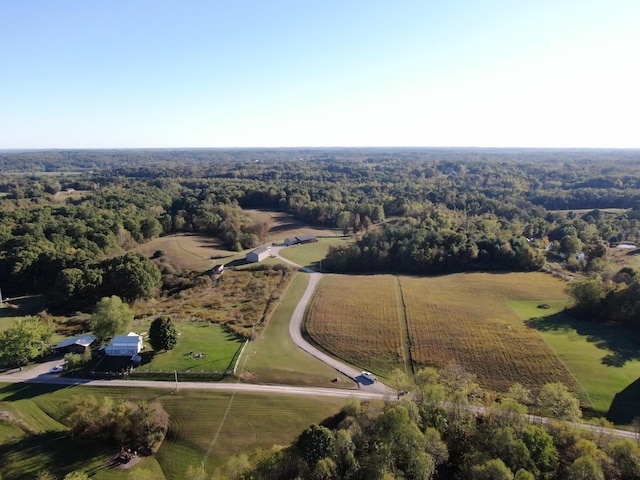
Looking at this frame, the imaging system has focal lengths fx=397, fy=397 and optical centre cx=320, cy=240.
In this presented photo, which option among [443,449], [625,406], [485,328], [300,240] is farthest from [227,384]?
[300,240]

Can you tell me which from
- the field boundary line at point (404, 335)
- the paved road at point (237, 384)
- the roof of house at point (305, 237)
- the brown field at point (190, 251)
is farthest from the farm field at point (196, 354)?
the roof of house at point (305, 237)

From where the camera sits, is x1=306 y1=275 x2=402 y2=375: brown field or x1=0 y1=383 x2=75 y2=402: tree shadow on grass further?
x1=306 y1=275 x2=402 y2=375: brown field

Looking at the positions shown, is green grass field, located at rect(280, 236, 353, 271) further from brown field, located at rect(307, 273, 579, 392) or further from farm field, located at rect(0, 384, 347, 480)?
farm field, located at rect(0, 384, 347, 480)

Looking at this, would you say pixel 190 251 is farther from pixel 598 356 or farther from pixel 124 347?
pixel 598 356

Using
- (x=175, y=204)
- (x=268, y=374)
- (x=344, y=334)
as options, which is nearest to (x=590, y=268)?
(x=344, y=334)

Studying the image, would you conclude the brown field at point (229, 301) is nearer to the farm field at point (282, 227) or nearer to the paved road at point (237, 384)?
the paved road at point (237, 384)

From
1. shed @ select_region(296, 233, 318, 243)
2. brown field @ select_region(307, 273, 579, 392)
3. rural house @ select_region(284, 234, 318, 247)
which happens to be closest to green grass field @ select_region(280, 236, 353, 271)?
shed @ select_region(296, 233, 318, 243)
